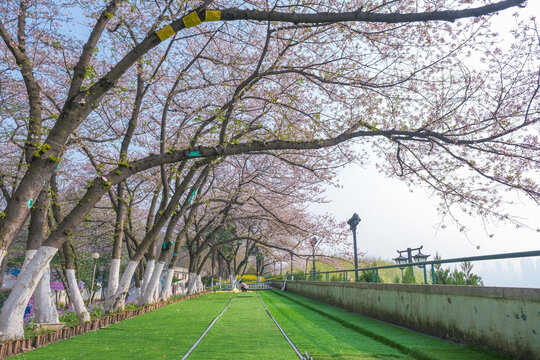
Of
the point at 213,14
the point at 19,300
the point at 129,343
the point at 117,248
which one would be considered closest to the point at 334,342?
the point at 129,343

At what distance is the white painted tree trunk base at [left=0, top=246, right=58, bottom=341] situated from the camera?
6.40 metres

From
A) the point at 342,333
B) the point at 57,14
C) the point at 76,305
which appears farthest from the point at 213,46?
the point at 342,333

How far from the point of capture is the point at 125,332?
28.6ft

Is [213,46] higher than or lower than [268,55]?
higher

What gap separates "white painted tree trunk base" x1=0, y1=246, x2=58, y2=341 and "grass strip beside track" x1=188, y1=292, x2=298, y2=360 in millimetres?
2956

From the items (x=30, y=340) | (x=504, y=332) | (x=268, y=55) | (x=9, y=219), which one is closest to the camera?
(x=504, y=332)

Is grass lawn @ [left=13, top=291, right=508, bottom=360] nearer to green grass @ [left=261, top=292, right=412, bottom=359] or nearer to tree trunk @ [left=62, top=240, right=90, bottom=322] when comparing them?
green grass @ [left=261, top=292, right=412, bottom=359]

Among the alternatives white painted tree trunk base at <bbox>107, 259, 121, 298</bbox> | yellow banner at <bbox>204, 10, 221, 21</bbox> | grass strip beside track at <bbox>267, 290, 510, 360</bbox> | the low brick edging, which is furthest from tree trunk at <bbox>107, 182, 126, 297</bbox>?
yellow banner at <bbox>204, 10, 221, 21</bbox>

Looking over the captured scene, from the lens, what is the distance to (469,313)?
21.0 feet

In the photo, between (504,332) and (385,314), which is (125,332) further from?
(504,332)

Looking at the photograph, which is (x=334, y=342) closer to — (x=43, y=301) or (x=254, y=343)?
(x=254, y=343)

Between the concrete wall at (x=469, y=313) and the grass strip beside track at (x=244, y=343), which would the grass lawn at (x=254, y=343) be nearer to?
the grass strip beside track at (x=244, y=343)

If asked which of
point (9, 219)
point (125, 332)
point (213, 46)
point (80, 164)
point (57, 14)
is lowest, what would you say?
point (125, 332)

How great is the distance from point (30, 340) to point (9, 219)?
2.12 meters
